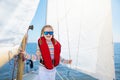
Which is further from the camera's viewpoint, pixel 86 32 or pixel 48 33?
pixel 86 32

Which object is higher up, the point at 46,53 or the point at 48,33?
the point at 48,33

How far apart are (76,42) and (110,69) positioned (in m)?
0.75

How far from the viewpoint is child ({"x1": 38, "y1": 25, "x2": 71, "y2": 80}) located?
11.8ft

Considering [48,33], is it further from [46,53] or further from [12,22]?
[12,22]

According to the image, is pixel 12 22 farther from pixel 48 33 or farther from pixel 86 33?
pixel 86 33

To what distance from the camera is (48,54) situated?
Result: 11.8ft

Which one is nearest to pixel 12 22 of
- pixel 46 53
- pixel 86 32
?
pixel 46 53

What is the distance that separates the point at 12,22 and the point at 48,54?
917mm

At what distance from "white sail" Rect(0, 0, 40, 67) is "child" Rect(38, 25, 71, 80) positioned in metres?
0.43

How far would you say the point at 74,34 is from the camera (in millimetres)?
5211

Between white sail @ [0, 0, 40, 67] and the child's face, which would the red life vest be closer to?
the child's face

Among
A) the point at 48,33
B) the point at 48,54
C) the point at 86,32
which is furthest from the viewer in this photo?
the point at 86,32

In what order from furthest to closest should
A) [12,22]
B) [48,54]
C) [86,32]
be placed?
[86,32] → [48,54] → [12,22]

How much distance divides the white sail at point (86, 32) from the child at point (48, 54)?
55.5 inches
